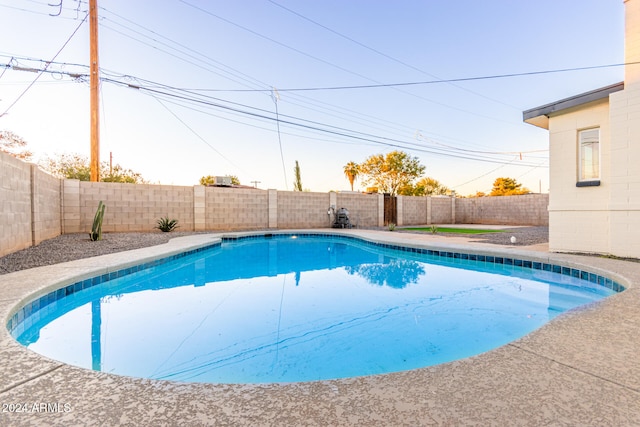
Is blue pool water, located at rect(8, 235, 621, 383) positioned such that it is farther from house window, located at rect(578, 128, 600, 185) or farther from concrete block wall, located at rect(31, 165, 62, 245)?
concrete block wall, located at rect(31, 165, 62, 245)

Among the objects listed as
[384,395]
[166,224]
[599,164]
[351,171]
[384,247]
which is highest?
[351,171]

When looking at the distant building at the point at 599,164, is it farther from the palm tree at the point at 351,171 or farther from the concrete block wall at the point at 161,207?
the palm tree at the point at 351,171

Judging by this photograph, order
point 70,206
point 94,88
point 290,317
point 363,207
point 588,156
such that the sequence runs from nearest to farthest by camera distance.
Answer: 1. point 290,317
2. point 588,156
3. point 70,206
4. point 94,88
5. point 363,207

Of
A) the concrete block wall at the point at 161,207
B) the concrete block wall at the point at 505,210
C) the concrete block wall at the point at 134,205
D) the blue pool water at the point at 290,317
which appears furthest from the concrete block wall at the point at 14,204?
the concrete block wall at the point at 505,210

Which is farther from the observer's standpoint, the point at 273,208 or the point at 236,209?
the point at 273,208

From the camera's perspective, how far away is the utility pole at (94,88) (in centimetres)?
968

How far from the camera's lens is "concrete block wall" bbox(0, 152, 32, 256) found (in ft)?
16.5

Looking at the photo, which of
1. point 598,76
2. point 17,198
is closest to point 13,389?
point 17,198

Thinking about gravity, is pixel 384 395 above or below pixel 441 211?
below

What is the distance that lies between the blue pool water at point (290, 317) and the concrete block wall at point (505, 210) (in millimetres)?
13013

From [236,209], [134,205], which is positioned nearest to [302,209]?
[236,209]

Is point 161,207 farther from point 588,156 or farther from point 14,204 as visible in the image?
point 588,156

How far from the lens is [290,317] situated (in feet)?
10.8

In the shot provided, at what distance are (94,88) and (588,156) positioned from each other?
13.6 meters
